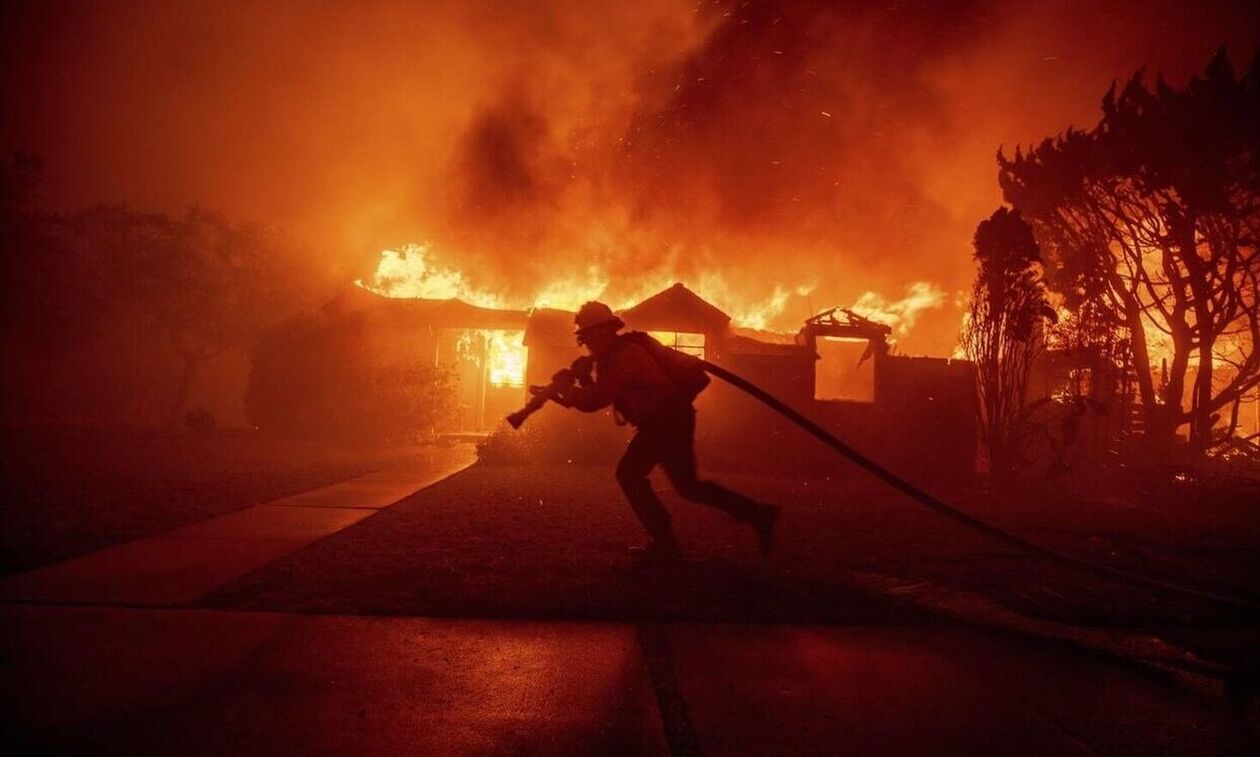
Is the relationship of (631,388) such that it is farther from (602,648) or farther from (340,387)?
(340,387)

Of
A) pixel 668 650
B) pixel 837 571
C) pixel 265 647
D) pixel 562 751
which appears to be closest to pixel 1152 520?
pixel 837 571

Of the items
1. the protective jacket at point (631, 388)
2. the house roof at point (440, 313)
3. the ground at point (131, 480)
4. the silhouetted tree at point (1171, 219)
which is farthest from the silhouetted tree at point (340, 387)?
the silhouetted tree at point (1171, 219)

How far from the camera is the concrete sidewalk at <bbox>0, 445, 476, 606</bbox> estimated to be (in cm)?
356

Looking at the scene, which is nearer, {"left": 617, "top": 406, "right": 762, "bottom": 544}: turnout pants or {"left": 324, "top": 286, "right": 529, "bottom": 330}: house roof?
{"left": 617, "top": 406, "right": 762, "bottom": 544}: turnout pants

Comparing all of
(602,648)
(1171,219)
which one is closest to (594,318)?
(602,648)

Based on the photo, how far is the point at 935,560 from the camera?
5082mm

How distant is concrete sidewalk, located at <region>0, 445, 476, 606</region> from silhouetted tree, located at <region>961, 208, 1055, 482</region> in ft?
33.7

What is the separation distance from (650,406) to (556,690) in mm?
2147

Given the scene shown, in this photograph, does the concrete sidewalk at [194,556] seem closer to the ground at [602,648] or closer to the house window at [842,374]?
the ground at [602,648]

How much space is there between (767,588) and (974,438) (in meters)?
11.6

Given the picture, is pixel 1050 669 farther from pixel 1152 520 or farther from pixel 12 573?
pixel 1152 520

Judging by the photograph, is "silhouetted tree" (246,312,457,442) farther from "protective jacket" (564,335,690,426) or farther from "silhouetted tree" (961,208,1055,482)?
"protective jacket" (564,335,690,426)

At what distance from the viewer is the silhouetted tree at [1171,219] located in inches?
562

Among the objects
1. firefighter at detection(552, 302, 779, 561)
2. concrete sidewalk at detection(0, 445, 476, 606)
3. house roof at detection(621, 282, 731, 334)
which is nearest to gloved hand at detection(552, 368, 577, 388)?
firefighter at detection(552, 302, 779, 561)
